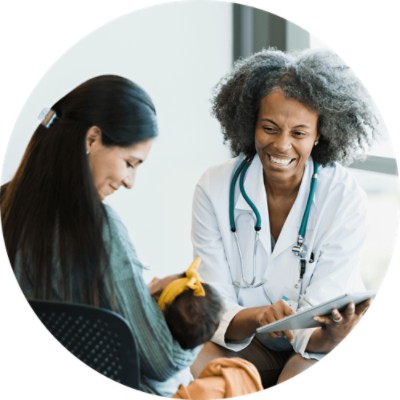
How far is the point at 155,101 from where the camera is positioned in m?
2.65

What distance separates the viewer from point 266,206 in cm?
268

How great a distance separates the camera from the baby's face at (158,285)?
8.55 ft

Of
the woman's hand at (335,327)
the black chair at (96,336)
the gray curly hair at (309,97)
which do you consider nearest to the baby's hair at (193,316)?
the black chair at (96,336)

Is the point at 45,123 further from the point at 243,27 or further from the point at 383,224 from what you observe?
the point at 383,224

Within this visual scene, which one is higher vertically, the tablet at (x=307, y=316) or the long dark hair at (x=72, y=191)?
the long dark hair at (x=72, y=191)

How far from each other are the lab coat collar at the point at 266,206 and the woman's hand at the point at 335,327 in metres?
0.22

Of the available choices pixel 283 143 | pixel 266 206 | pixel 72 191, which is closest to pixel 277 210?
pixel 266 206

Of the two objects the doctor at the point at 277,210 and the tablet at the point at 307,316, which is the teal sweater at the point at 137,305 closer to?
the doctor at the point at 277,210

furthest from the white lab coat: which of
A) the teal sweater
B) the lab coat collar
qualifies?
the teal sweater

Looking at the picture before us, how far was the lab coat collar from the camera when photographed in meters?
2.67

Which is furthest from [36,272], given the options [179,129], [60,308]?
[179,129]

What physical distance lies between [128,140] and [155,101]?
121 mm

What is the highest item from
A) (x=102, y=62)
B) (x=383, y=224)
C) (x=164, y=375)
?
(x=102, y=62)

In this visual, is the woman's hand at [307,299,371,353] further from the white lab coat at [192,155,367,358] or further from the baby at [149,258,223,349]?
the baby at [149,258,223,349]
